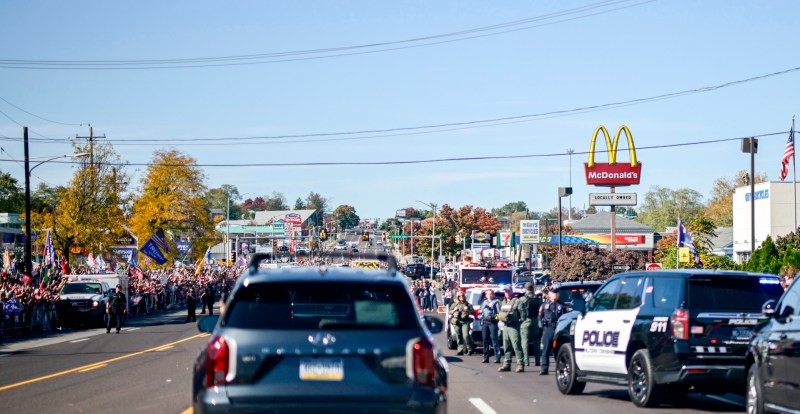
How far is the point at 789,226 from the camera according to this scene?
2178 inches

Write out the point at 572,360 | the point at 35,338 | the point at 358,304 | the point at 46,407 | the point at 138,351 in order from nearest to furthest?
the point at 358,304, the point at 46,407, the point at 572,360, the point at 138,351, the point at 35,338

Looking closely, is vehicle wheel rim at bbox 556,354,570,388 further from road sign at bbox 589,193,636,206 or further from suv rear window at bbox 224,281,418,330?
road sign at bbox 589,193,636,206

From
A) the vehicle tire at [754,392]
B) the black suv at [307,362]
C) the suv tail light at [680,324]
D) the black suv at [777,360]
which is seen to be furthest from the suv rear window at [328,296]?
the suv tail light at [680,324]

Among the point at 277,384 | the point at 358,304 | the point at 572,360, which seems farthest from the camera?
the point at 572,360

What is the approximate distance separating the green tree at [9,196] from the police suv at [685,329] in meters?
106

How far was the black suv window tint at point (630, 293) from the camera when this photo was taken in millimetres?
13955

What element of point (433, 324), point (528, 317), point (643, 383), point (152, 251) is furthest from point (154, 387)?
point (152, 251)

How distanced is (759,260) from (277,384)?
1373 inches

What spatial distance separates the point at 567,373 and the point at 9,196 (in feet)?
360

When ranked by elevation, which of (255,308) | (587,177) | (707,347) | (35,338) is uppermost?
(587,177)

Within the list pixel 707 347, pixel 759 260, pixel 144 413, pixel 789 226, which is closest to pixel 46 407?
pixel 144 413

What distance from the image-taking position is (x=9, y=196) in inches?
4518

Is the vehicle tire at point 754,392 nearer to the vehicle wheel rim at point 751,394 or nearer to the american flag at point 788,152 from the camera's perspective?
the vehicle wheel rim at point 751,394

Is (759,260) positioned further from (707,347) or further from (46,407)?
(46,407)
